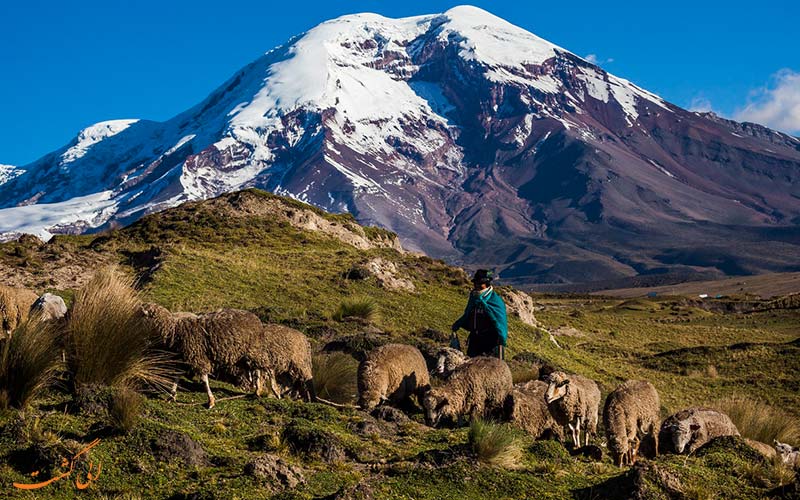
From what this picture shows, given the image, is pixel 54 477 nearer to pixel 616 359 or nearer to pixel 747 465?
pixel 747 465

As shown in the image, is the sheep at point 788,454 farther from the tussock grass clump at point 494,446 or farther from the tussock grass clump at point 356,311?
the tussock grass clump at point 356,311

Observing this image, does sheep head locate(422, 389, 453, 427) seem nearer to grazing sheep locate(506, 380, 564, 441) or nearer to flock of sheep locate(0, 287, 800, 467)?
flock of sheep locate(0, 287, 800, 467)

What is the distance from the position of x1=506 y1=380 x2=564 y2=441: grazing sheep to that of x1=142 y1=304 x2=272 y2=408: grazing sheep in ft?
13.9

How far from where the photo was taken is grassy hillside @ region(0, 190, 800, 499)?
330 inches

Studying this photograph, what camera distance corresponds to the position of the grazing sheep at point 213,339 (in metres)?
12.3

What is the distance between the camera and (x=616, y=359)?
119ft

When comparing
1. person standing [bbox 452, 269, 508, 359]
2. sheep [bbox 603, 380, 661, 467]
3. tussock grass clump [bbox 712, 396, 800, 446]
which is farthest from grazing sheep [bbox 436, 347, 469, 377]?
tussock grass clump [bbox 712, 396, 800, 446]

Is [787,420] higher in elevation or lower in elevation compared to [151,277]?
lower

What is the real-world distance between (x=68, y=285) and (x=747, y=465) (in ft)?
87.8

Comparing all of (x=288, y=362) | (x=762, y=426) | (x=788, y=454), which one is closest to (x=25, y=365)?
(x=288, y=362)

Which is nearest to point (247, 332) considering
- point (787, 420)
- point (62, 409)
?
point (62, 409)

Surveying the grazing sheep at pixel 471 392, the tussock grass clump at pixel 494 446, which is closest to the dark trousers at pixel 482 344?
the grazing sheep at pixel 471 392

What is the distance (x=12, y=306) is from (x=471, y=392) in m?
9.87

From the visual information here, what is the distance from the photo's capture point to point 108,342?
10.8m
